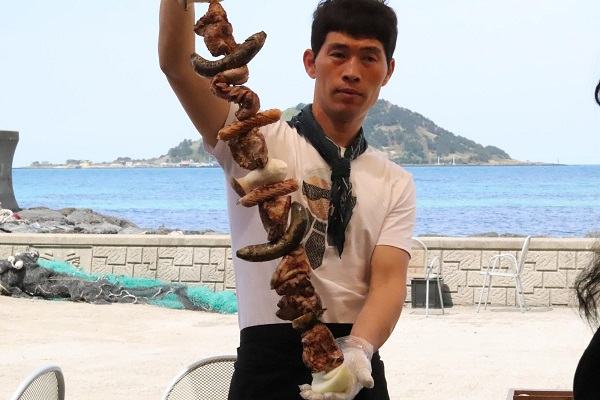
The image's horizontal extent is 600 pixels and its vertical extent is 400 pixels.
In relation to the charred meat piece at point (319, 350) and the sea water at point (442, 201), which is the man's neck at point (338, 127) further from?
the sea water at point (442, 201)

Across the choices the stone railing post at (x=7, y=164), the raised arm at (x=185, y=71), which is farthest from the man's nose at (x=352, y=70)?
the stone railing post at (x=7, y=164)

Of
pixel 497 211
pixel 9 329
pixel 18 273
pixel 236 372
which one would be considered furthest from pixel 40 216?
pixel 497 211

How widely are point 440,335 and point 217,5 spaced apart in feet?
30.6

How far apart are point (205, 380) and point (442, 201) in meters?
76.3

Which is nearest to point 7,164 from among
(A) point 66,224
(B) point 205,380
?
(A) point 66,224

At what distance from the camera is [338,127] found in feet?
8.18

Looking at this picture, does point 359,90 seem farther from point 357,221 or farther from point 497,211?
point 497,211

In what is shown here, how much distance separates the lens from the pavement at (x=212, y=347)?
8086 millimetres

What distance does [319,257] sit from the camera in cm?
238

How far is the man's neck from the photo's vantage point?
2488 mm

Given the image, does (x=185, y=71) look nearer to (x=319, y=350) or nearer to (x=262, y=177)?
(x=262, y=177)

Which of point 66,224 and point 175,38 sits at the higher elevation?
point 175,38

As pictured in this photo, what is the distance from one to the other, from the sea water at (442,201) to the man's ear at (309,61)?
37.5m

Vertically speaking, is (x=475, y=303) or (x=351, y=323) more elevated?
(x=351, y=323)
